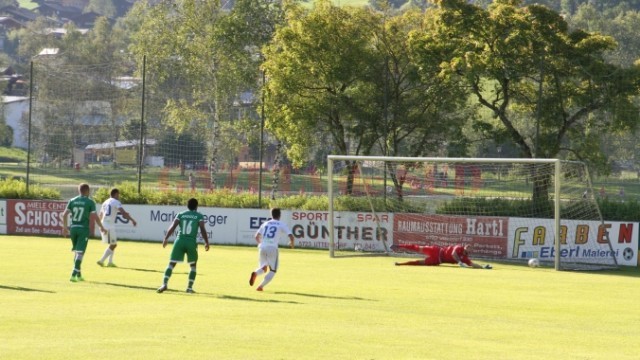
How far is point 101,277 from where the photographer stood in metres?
25.8

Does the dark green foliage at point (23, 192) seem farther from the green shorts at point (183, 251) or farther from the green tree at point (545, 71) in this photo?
the green shorts at point (183, 251)

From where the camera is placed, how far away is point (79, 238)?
2486 centimetres

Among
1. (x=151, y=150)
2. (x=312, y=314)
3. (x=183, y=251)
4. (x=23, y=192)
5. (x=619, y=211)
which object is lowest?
(x=312, y=314)

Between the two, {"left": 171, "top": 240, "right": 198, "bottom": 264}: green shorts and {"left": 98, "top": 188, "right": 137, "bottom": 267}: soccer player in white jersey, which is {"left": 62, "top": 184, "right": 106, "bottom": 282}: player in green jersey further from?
{"left": 98, "top": 188, "right": 137, "bottom": 267}: soccer player in white jersey

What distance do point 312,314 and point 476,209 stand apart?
74.6 ft

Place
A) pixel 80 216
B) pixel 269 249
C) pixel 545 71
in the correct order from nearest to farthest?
pixel 269 249
pixel 80 216
pixel 545 71

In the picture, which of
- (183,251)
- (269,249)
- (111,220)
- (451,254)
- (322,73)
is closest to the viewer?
(183,251)

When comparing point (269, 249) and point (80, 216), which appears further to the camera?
point (80, 216)

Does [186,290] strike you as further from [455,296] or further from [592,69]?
[592,69]

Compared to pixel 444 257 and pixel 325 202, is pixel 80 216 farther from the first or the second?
pixel 325 202

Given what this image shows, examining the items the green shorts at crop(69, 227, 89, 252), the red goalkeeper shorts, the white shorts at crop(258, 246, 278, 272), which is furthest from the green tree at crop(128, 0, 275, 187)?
the white shorts at crop(258, 246, 278, 272)

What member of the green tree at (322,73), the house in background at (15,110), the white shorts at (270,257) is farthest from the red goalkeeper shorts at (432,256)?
the house in background at (15,110)

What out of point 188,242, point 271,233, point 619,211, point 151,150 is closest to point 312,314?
point 188,242

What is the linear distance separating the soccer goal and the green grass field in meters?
6.17
